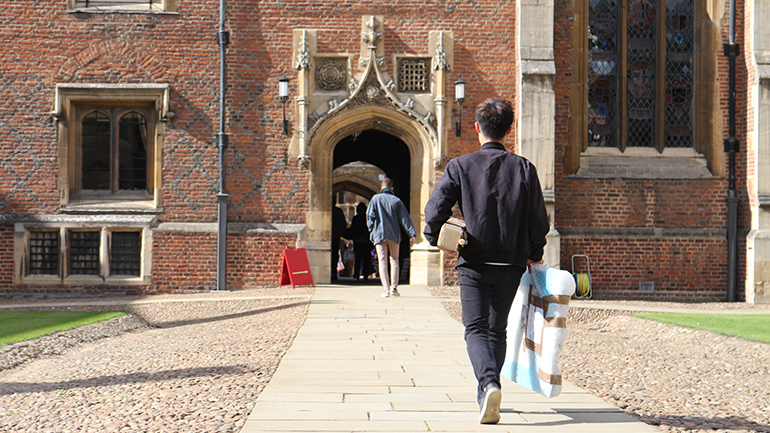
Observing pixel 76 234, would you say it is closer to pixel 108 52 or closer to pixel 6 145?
pixel 6 145

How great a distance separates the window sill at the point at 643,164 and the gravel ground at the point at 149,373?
255 inches

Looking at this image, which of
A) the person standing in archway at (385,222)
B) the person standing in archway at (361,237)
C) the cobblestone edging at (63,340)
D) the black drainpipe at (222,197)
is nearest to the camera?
the cobblestone edging at (63,340)

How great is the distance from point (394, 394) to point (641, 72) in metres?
11.1

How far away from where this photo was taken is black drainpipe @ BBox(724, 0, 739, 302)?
517 inches

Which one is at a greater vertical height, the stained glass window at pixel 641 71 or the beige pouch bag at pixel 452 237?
the stained glass window at pixel 641 71

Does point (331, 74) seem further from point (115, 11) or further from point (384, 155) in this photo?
point (384, 155)

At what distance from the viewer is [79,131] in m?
13.3

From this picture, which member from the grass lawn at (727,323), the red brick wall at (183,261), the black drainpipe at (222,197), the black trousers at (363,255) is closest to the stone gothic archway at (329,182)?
the black drainpipe at (222,197)

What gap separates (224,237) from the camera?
12898 mm

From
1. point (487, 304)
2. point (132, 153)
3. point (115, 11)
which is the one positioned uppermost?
point (115, 11)

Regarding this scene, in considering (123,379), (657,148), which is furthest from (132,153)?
(657,148)

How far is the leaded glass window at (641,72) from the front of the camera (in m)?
13.7

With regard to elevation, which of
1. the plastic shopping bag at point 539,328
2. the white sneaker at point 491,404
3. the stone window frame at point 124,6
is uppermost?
the stone window frame at point 124,6

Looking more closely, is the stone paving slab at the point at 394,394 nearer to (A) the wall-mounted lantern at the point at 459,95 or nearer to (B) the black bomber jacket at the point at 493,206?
(B) the black bomber jacket at the point at 493,206
